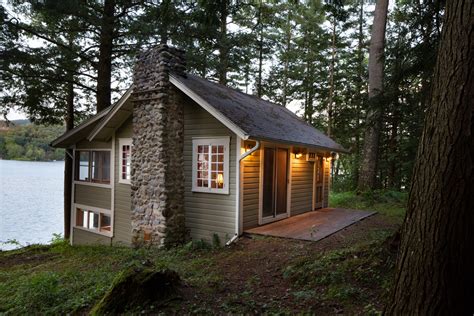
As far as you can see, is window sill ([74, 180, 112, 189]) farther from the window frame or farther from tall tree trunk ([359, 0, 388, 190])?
tall tree trunk ([359, 0, 388, 190])

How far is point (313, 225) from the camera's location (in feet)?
26.7

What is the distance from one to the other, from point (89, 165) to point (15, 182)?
22112 millimetres

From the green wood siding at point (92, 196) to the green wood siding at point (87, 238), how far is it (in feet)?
3.37

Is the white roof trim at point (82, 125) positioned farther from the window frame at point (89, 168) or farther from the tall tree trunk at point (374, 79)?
the tall tree trunk at point (374, 79)

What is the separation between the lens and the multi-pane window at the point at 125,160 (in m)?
9.83

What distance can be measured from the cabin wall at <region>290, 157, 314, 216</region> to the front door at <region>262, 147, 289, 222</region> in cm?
36

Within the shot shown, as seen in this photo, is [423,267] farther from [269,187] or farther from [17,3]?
[17,3]

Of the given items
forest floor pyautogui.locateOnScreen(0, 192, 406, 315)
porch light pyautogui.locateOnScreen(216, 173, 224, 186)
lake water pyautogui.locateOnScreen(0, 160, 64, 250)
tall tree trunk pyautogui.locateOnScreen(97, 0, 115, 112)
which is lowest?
lake water pyautogui.locateOnScreen(0, 160, 64, 250)

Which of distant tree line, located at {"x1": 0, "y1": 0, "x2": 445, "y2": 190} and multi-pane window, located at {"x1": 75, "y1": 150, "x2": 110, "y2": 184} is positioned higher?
distant tree line, located at {"x1": 0, "y1": 0, "x2": 445, "y2": 190}

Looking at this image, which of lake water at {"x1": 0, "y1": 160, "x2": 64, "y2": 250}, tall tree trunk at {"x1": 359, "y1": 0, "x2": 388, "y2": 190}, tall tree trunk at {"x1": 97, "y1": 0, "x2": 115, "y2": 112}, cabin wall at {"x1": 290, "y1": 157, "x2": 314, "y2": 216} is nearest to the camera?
cabin wall at {"x1": 290, "y1": 157, "x2": 314, "y2": 216}

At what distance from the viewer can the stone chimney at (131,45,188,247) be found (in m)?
7.77

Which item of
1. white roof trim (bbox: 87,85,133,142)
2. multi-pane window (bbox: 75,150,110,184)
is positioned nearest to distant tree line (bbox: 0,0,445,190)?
multi-pane window (bbox: 75,150,110,184)

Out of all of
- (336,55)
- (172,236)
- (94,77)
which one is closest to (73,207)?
(94,77)

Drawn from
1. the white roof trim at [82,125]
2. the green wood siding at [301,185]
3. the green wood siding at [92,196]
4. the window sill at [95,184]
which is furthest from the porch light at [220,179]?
the green wood siding at [92,196]
